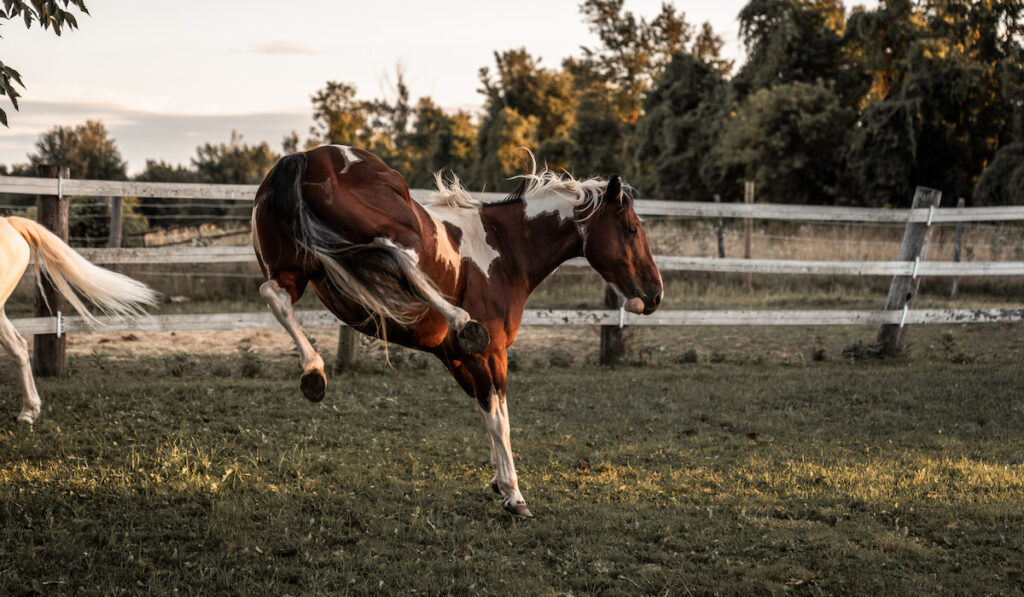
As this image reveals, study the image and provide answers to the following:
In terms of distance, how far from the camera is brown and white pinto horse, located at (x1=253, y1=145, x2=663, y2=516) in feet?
9.97

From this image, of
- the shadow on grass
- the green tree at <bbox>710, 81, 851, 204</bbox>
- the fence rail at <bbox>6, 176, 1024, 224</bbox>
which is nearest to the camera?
the shadow on grass

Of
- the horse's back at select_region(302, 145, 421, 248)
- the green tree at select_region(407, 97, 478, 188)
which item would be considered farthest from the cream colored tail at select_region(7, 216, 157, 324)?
the green tree at select_region(407, 97, 478, 188)

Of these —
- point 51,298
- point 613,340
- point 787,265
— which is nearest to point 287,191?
point 51,298

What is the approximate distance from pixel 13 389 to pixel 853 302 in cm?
1185

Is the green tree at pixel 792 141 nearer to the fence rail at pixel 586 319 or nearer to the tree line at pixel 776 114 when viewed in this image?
the tree line at pixel 776 114

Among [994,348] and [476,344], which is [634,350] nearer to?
[994,348]

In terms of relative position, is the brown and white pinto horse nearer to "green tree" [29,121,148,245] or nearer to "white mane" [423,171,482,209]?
"white mane" [423,171,482,209]

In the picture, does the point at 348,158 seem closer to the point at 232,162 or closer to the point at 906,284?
the point at 906,284

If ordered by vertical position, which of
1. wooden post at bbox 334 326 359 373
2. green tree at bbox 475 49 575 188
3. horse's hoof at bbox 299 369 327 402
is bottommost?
wooden post at bbox 334 326 359 373

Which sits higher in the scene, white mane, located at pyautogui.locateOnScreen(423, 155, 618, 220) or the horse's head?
white mane, located at pyautogui.locateOnScreen(423, 155, 618, 220)

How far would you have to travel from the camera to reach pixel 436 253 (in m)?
3.46

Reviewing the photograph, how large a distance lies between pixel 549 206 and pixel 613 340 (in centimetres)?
454

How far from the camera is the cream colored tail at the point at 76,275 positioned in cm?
549

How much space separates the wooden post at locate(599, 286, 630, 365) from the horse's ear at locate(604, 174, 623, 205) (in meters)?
4.45
